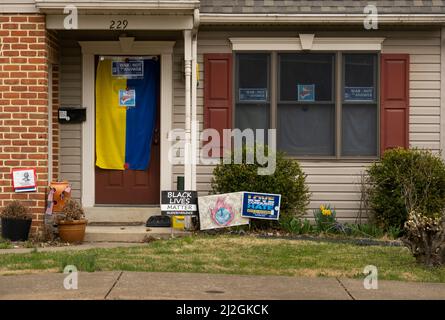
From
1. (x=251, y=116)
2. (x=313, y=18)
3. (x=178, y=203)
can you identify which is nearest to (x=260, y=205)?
(x=178, y=203)

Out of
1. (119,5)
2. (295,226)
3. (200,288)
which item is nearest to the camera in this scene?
(200,288)

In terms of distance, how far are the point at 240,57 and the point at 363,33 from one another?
211cm

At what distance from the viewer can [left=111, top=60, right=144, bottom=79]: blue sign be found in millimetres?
12992

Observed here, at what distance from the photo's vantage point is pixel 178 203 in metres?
11.8

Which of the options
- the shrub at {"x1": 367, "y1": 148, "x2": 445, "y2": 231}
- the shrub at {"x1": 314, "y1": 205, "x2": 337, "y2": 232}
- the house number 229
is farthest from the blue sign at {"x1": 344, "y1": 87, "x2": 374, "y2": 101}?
the house number 229

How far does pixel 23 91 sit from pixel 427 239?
250 inches

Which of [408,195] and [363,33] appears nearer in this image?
[408,195]

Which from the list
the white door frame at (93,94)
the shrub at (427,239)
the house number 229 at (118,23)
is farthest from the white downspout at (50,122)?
the shrub at (427,239)

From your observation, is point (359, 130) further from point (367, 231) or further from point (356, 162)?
point (367, 231)

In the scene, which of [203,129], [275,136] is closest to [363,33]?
[275,136]

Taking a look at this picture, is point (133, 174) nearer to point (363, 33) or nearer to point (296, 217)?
point (296, 217)

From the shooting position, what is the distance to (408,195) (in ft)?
38.7

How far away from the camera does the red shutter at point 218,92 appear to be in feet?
41.9

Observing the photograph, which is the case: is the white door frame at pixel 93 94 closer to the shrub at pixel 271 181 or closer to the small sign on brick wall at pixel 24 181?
the shrub at pixel 271 181
